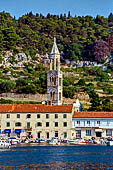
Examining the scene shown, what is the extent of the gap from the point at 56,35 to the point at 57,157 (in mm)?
120988

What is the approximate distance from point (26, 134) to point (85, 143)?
10308 millimetres

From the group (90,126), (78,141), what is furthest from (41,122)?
(78,141)

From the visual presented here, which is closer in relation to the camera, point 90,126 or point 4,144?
point 4,144

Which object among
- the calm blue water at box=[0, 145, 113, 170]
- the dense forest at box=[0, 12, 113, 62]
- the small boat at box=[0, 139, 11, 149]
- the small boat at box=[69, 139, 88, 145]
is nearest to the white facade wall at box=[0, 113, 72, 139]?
the small boat at box=[69, 139, 88, 145]

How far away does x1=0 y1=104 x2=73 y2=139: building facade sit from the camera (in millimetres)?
84375

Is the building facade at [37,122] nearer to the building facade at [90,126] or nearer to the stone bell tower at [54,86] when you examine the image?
the building facade at [90,126]

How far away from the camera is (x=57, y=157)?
60.1 meters

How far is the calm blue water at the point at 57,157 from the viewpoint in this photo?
174 ft

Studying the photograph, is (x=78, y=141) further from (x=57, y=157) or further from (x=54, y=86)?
(x=54, y=86)

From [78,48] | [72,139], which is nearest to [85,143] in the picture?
[72,139]

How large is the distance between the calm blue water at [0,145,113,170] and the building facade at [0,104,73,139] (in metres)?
10.7

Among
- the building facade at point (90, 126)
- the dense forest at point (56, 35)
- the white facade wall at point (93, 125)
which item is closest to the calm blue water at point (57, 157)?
the white facade wall at point (93, 125)

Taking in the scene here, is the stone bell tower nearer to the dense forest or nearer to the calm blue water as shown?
the calm blue water

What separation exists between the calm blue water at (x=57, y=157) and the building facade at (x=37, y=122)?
10716mm
